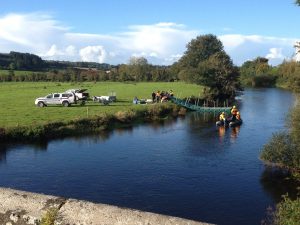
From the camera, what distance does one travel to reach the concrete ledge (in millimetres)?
4719

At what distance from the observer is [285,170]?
28953 millimetres

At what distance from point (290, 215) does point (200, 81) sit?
74719mm

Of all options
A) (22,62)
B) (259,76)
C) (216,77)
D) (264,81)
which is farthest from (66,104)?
(22,62)

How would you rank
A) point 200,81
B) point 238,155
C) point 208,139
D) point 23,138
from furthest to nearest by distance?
1. point 200,81
2. point 208,139
3. point 23,138
4. point 238,155

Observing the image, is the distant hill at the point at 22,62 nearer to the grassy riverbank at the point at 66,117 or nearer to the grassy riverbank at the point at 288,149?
the grassy riverbank at the point at 66,117

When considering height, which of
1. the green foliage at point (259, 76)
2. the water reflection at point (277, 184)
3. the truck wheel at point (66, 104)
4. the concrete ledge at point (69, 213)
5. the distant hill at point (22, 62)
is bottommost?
the water reflection at point (277, 184)

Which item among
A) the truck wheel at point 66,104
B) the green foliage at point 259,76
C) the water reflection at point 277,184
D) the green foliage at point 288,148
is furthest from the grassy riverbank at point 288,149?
the green foliage at point 259,76

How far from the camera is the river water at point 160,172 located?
73.6 feet

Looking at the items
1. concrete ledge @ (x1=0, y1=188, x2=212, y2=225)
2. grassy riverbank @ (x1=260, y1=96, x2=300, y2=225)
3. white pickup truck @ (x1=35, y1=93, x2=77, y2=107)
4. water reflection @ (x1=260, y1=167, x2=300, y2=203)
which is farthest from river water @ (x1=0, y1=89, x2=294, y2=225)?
concrete ledge @ (x1=0, y1=188, x2=212, y2=225)

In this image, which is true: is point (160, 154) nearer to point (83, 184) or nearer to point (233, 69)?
point (83, 184)

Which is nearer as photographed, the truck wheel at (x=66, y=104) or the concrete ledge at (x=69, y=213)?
the concrete ledge at (x=69, y=213)

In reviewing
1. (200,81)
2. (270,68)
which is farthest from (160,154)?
(270,68)

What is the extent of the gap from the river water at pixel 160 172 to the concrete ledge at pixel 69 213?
1578cm

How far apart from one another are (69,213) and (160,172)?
76.7 ft
